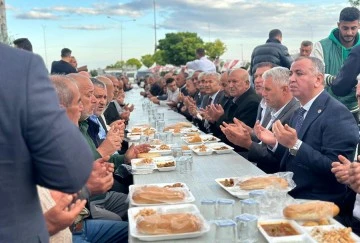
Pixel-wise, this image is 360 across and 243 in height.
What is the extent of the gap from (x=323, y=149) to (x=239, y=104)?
8.04 feet

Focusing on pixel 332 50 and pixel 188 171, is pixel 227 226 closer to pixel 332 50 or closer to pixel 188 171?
pixel 188 171

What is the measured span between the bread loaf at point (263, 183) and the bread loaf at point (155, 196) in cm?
37

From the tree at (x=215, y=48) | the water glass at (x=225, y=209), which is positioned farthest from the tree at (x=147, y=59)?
the water glass at (x=225, y=209)

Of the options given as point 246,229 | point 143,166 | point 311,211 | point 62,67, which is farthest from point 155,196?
point 62,67

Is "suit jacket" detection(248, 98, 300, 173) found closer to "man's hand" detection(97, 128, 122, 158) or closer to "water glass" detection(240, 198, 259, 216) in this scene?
"man's hand" detection(97, 128, 122, 158)

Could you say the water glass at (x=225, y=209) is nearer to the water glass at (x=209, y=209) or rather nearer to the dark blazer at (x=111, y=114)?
the water glass at (x=209, y=209)

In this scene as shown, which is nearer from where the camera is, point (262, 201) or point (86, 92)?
point (262, 201)

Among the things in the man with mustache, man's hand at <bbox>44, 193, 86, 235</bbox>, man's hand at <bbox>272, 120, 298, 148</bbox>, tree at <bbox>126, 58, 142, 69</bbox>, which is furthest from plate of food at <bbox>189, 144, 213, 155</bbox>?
tree at <bbox>126, 58, 142, 69</bbox>

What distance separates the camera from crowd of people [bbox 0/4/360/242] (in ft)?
3.76

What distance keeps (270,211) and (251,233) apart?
0.37 m

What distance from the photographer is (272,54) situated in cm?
670

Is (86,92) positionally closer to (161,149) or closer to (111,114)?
(161,149)

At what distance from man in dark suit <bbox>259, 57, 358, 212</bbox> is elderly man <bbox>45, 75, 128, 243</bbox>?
3.83 feet

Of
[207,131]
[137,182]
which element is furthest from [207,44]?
[137,182]
